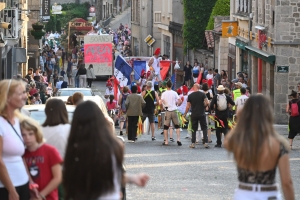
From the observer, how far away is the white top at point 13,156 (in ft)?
25.6

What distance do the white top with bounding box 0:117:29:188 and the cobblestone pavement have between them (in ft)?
17.2

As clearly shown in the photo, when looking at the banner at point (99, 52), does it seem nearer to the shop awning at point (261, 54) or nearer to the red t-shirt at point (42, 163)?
the shop awning at point (261, 54)

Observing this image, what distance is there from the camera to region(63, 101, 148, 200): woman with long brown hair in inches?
238

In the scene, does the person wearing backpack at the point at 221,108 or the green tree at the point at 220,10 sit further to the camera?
the green tree at the point at 220,10

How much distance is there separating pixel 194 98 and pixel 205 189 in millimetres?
6868

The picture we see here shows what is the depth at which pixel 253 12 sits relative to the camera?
122 feet

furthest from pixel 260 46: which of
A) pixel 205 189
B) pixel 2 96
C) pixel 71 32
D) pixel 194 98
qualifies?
pixel 71 32

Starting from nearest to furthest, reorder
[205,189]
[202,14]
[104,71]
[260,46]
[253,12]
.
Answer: [205,189], [260,46], [253,12], [104,71], [202,14]

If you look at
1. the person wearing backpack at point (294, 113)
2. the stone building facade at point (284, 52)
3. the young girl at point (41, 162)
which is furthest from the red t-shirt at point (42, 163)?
the stone building facade at point (284, 52)

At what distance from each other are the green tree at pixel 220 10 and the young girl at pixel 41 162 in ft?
125

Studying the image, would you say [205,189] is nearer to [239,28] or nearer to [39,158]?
[39,158]

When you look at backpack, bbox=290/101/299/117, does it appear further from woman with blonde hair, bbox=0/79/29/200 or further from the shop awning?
woman with blonde hair, bbox=0/79/29/200

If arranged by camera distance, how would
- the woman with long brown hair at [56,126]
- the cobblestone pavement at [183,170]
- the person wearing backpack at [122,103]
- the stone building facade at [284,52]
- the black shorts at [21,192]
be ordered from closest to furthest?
1. the black shorts at [21,192]
2. the woman with long brown hair at [56,126]
3. the cobblestone pavement at [183,170]
4. the person wearing backpack at [122,103]
5. the stone building facade at [284,52]

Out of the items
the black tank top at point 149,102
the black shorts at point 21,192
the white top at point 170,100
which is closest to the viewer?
the black shorts at point 21,192
